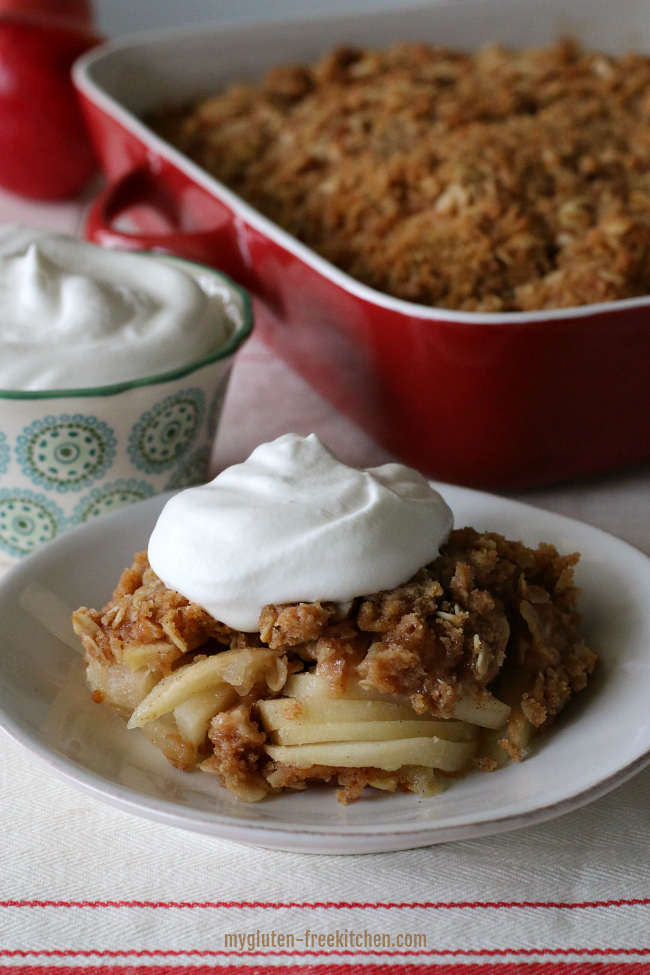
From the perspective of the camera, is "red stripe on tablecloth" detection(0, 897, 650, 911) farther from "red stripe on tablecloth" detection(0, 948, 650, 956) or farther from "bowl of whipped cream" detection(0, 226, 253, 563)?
"bowl of whipped cream" detection(0, 226, 253, 563)

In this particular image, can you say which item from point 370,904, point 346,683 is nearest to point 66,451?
point 346,683

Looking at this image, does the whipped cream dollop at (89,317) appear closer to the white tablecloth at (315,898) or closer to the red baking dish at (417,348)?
the red baking dish at (417,348)

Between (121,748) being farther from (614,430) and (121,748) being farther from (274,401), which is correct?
(274,401)

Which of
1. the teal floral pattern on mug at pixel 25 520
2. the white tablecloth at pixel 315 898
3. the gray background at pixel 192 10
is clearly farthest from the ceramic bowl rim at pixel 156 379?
the gray background at pixel 192 10

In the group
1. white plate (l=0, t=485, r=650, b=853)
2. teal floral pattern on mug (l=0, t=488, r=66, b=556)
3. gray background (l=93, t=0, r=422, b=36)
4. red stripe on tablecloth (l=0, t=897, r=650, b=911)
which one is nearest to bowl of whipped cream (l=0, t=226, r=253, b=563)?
teal floral pattern on mug (l=0, t=488, r=66, b=556)

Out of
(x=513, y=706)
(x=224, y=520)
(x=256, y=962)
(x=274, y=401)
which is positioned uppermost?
(x=224, y=520)

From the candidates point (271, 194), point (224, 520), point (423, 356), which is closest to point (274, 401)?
point (271, 194)
